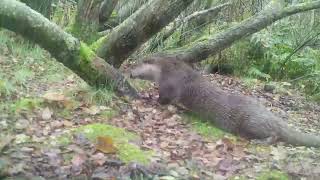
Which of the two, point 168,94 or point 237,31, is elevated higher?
point 237,31

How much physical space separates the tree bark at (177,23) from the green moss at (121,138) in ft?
14.6

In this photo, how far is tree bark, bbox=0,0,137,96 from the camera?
461 centimetres

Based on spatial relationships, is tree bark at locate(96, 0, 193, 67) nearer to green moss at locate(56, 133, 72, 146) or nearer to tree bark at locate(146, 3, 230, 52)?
tree bark at locate(146, 3, 230, 52)

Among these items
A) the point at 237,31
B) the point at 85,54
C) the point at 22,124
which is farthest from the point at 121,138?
the point at 237,31

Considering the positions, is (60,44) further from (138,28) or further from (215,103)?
(215,103)

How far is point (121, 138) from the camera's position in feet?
16.8

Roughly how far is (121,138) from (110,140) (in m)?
0.30

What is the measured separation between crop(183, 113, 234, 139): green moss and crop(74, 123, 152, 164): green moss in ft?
3.28

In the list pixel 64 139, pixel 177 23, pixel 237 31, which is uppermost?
pixel 177 23

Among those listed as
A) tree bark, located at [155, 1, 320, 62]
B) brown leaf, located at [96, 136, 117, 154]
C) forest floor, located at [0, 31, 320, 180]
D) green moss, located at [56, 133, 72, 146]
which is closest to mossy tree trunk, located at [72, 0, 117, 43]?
forest floor, located at [0, 31, 320, 180]

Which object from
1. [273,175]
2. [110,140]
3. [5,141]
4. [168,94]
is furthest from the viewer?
[168,94]

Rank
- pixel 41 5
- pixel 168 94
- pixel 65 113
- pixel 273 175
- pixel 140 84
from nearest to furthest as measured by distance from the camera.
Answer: pixel 273 175 < pixel 65 113 < pixel 168 94 < pixel 140 84 < pixel 41 5

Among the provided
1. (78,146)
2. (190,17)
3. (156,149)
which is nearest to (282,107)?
(190,17)

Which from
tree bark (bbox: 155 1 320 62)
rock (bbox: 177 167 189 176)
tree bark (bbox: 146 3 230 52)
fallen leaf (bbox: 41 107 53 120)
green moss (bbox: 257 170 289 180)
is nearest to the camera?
rock (bbox: 177 167 189 176)
